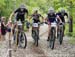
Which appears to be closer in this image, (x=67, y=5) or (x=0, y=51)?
(x=0, y=51)

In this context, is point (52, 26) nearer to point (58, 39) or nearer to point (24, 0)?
point (58, 39)

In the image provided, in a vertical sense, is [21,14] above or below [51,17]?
above

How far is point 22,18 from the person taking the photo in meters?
14.2

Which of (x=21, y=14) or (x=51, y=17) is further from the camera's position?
(x=51, y=17)

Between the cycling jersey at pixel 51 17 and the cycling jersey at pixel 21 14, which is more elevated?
the cycling jersey at pixel 21 14

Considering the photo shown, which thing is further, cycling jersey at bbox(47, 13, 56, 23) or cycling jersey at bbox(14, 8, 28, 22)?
cycling jersey at bbox(47, 13, 56, 23)

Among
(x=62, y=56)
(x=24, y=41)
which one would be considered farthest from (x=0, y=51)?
(x=62, y=56)

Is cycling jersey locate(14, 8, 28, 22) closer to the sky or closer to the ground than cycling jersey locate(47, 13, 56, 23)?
closer to the sky

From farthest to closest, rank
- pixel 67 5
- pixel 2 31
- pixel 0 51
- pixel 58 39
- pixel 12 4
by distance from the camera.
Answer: pixel 12 4, pixel 67 5, pixel 2 31, pixel 58 39, pixel 0 51

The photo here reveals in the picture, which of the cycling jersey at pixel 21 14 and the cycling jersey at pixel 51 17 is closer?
the cycling jersey at pixel 21 14

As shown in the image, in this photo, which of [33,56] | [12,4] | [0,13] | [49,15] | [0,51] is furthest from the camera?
[12,4]

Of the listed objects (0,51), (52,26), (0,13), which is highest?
(52,26)

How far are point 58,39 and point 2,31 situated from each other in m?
3.66

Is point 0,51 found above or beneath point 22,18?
beneath
